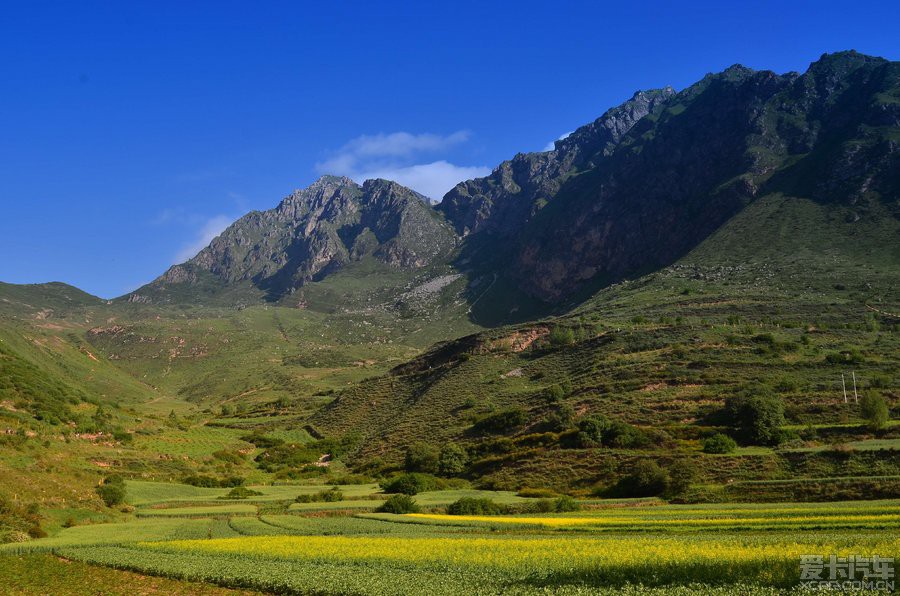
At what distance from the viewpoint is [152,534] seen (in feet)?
110

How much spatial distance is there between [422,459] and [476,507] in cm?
2406

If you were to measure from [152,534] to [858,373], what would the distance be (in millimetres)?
70681

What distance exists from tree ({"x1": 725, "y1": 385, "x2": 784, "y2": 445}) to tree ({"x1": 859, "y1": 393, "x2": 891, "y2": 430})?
6298 millimetres

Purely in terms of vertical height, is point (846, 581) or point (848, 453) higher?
point (846, 581)

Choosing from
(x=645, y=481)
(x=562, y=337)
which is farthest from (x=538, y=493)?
(x=562, y=337)

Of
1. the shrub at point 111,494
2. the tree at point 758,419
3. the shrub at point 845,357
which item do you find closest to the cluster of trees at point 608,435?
the tree at point 758,419

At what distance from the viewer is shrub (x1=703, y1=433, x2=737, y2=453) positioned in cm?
4809

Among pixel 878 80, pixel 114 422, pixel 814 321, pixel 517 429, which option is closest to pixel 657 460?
pixel 517 429

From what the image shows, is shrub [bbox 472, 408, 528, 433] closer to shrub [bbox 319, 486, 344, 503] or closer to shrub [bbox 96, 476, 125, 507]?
shrub [bbox 319, 486, 344, 503]

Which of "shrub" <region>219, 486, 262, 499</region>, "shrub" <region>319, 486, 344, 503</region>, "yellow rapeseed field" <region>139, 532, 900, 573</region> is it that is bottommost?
"shrub" <region>219, 486, 262, 499</region>

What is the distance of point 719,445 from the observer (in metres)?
48.4

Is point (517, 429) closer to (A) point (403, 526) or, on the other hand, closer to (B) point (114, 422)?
(A) point (403, 526)

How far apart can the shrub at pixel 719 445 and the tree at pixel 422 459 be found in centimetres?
2853

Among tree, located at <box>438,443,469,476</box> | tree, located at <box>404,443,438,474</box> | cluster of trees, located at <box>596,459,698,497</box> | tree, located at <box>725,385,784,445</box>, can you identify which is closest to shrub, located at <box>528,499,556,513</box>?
cluster of trees, located at <box>596,459,698,497</box>
